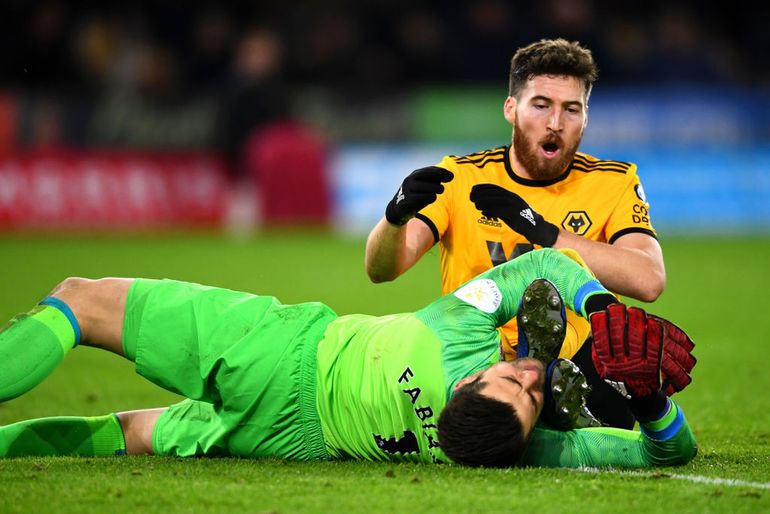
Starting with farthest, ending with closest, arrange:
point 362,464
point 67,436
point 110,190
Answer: point 110,190 < point 67,436 < point 362,464

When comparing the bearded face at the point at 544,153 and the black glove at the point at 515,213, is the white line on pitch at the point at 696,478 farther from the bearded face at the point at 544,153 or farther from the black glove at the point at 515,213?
the bearded face at the point at 544,153

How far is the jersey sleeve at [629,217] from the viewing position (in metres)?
5.98

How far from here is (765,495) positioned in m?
4.55

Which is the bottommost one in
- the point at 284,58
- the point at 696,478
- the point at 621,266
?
the point at 696,478

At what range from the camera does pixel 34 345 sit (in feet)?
16.5

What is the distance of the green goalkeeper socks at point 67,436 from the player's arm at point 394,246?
1398 mm

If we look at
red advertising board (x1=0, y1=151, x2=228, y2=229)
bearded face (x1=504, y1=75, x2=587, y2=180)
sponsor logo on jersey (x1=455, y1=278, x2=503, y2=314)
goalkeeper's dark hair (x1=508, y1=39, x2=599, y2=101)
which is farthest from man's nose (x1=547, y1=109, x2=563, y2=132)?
red advertising board (x1=0, y1=151, x2=228, y2=229)

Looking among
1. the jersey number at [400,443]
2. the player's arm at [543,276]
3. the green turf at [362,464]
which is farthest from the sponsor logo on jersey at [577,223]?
the jersey number at [400,443]

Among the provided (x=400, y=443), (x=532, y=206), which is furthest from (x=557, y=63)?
(x=400, y=443)

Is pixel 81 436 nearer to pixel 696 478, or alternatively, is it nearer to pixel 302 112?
pixel 696 478

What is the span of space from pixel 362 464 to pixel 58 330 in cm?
138

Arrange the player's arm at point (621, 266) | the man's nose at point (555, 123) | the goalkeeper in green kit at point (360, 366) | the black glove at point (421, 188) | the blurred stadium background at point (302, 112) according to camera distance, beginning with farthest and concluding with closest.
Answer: the blurred stadium background at point (302, 112) < the man's nose at point (555, 123) < the player's arm at point (621, 266) < the black glove at point (421, 188) < the goalkeeper in green kit at point (360, 366)

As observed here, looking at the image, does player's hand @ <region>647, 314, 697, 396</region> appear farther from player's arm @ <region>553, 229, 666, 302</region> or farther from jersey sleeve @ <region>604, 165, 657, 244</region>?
jersey sleeve @ <region>604, 165, 657, 244</region>

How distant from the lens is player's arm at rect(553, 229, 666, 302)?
5602mm
